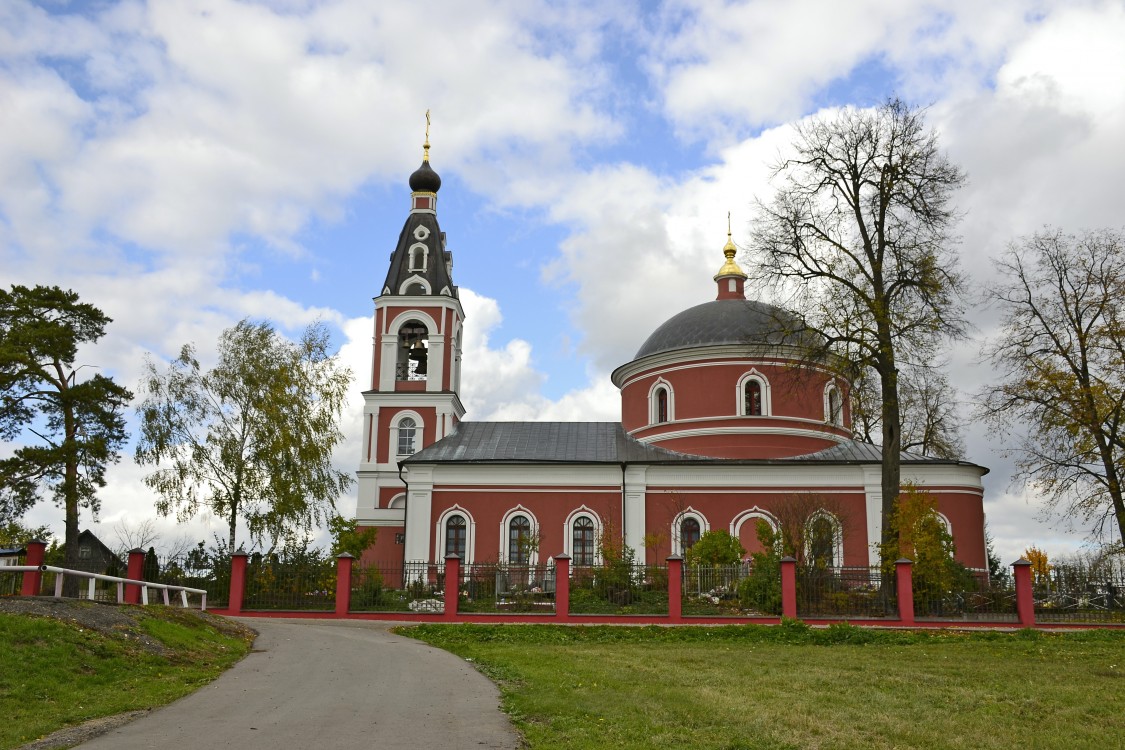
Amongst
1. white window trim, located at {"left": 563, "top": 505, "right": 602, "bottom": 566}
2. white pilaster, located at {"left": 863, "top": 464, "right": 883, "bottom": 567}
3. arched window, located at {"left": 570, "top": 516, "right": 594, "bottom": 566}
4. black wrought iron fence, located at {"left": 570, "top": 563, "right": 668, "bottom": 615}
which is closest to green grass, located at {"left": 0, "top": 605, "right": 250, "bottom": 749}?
black wrought iron fence, located at {"left": 570, "top": 563, "right": 668, "bottom": 615}

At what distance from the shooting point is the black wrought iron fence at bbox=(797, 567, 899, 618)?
19.9 m

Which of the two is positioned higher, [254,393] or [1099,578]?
[254,393]

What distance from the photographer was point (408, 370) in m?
33.4

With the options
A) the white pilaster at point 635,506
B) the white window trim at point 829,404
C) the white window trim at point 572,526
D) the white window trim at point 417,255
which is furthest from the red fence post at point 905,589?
the white window trim at point 417,255

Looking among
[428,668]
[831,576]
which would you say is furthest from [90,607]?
[831,576]

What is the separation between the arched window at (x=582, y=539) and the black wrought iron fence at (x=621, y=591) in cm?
662

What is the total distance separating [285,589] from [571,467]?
10689mm

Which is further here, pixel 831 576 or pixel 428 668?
pixel 831 576

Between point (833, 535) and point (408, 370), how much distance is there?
50.9 feet

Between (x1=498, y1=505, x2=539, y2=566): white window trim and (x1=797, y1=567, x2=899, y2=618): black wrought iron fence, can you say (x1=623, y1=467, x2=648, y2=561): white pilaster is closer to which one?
(x1=498, y1=505, x2=539, y2=566): white window trim

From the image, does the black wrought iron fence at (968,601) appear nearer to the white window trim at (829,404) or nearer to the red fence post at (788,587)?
the red fence post at (788,587)

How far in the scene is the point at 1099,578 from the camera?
1942 cm

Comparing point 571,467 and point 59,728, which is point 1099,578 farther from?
point 59,728

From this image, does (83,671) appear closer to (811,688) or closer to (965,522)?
(811,688)
